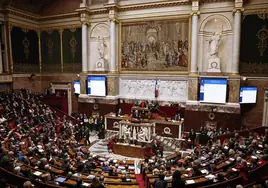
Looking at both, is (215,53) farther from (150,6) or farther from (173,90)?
(150,6)

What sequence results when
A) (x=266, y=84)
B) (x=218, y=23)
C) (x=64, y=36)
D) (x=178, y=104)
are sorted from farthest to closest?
(x=64, y=36) → (x=178, y=104) → (x=218, y=23) → (x=266, y=84)

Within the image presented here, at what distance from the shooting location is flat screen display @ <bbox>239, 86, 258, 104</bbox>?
53.1ft

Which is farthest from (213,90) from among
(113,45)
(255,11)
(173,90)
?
(113,45)

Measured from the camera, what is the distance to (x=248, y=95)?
53.4 feet

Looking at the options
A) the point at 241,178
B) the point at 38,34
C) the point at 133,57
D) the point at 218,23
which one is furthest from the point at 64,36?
the point at 241,178

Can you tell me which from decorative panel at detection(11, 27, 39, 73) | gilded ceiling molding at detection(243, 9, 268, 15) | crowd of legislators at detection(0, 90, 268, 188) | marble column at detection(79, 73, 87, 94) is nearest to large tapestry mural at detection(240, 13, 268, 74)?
gilded ceiling molding at detection(243, 9, 268, 15)

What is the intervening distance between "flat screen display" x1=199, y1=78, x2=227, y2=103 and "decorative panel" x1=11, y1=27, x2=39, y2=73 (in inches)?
721

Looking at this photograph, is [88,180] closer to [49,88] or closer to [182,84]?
[182,84]

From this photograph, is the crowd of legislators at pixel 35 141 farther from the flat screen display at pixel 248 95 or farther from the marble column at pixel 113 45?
the flat screen display at pixel 248 95

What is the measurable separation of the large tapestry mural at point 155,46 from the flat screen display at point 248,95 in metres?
4.90

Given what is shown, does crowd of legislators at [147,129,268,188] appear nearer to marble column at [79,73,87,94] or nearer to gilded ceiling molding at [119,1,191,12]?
gilded ceiling molding at [119,1,191,12]

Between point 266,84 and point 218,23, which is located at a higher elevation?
point 218,23

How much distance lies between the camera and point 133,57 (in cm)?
1989

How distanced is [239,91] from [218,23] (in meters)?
5.85
